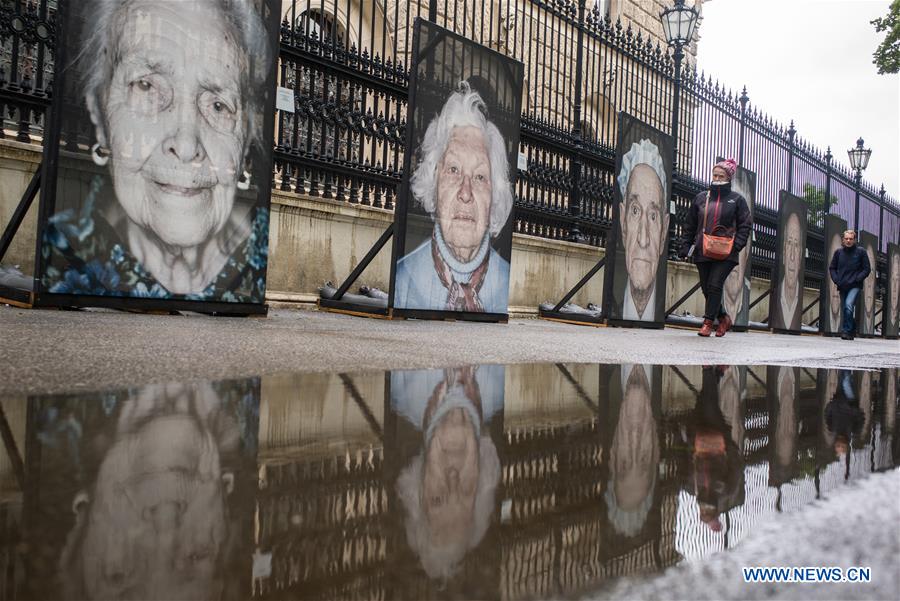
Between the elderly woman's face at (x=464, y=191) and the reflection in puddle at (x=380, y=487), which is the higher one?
the elderly woman's face at (x=464, y=191)

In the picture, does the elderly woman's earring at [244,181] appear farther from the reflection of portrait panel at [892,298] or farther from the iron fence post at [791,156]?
the reflection of portrait panel at [892,298]

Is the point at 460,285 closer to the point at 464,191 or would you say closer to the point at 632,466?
the point at 464,191

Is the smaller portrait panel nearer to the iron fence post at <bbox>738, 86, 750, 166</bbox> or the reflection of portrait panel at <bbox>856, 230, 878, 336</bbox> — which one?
the iron fence post at <bbox>738, 86, 750, 166</bbox>

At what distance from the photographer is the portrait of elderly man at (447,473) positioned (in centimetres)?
73

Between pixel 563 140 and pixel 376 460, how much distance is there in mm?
9024

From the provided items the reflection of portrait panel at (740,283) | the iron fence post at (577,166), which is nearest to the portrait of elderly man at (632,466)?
the iron fence post at (577,166)

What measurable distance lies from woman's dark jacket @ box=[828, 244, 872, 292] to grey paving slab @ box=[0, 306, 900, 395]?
10127 mm

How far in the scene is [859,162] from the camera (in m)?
19.6

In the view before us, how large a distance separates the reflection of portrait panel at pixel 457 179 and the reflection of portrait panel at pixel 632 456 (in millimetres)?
3731

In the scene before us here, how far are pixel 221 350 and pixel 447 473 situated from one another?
72.2 inches

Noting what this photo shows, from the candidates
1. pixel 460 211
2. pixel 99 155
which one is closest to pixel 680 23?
pixel 460 211

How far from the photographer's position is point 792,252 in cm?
1366

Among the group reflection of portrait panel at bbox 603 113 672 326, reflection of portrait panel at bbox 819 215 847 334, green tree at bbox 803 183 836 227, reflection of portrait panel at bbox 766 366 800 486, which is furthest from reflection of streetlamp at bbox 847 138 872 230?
reflection of portrait panel at bbox 766 366 800 486

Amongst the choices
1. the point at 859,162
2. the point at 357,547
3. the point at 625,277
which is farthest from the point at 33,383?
the point at 859,162
